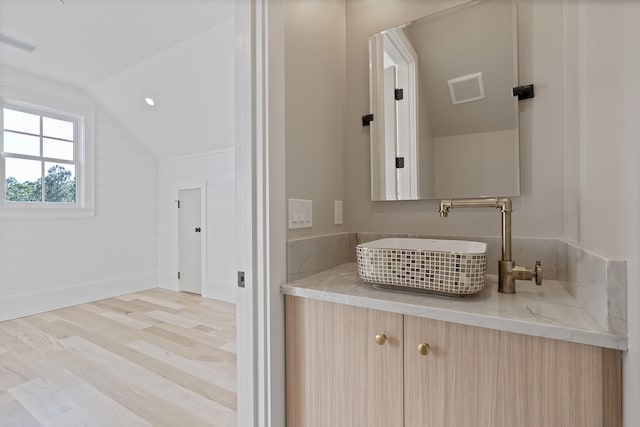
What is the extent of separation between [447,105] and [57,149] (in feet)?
14.4

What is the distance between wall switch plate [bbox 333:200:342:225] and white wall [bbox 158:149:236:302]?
8.53 feet

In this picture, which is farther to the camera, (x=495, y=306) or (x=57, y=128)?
(x=57, y=128)

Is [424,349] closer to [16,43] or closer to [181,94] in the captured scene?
[181,94]

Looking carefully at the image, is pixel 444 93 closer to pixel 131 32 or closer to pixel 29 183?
pixel 131 32

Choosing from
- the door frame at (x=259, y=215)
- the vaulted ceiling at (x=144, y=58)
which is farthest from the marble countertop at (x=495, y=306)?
the vaulted ceiling at (x=144, y=58)

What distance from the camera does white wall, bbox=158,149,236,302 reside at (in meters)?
3.84

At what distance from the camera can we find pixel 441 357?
0.78 metres

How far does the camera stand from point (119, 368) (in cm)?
213

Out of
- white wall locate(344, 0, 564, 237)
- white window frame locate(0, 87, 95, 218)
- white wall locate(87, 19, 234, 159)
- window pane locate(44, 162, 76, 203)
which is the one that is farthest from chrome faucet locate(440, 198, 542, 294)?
window pane locate(44, 162, 76, 203)

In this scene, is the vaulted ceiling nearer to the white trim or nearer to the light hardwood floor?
the white trim

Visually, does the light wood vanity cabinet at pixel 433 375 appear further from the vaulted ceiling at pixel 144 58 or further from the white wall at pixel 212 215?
the white wall at pixel 212 215

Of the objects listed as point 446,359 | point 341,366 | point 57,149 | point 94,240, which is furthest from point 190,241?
point 446,359

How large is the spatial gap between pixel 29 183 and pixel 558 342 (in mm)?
4723

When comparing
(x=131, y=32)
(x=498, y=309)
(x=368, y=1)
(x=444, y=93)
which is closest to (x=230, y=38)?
(x=131, y=32)
